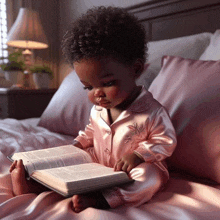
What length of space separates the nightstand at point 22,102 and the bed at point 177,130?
1.69 feet

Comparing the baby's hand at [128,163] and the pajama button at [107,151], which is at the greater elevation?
the baby's hand at [128,163]

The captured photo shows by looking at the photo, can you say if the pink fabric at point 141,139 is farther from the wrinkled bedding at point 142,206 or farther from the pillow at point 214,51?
the pillow at point 214,51

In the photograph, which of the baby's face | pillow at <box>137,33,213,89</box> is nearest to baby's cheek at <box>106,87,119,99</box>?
the baby's face

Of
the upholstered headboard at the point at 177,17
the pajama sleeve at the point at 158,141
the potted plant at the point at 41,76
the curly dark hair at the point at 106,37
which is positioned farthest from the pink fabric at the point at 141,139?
the potted plant at the point at 41,76

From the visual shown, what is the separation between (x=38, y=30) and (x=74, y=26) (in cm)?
185

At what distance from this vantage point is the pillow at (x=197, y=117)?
70 cm

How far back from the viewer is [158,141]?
69 cm

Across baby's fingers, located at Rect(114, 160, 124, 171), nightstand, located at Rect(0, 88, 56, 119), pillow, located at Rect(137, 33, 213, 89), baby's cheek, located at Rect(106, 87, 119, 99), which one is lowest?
nightstand, located at Rect(0, 88, 56, 119)

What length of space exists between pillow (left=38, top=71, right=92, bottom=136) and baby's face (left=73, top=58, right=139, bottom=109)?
516 mm

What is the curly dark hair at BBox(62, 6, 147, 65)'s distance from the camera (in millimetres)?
653

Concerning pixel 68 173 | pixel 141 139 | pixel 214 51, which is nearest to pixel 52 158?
pixel 68 173

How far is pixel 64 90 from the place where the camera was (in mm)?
1374

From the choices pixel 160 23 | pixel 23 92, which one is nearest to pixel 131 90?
pixel 160 23

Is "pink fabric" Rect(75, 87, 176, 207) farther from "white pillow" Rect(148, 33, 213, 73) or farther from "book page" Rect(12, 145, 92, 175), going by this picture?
"white pillow" Rect(148, 33, 213, 73)
